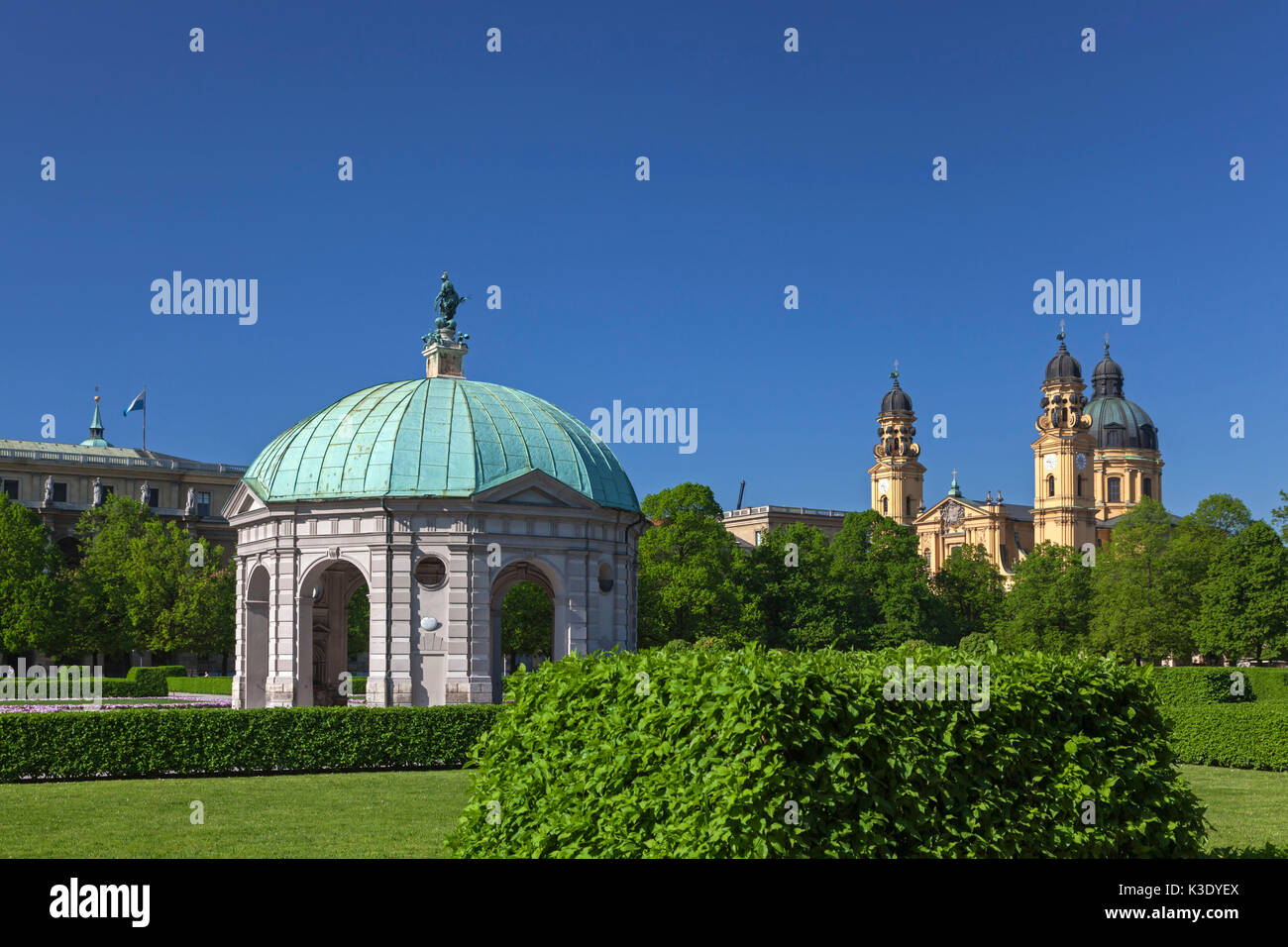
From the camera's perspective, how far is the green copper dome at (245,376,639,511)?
40469 millimetres

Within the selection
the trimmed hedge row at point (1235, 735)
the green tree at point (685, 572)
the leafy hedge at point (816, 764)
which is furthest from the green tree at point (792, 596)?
the leafy hedge at point (816, 764)

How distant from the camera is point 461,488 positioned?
4006cm

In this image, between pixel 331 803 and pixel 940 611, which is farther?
pixel 940 611

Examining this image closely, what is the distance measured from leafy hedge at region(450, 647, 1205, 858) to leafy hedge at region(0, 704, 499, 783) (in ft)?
60.1

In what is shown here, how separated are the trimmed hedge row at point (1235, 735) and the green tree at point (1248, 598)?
3706cm

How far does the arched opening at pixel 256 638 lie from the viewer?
43.2 meters

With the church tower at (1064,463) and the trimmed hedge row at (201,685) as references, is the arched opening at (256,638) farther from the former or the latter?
the church tower at (1064,463)

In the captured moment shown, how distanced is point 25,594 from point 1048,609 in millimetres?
65364

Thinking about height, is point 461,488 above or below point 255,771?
above

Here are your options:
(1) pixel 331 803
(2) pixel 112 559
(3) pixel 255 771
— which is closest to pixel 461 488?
(3) pixel 255 771

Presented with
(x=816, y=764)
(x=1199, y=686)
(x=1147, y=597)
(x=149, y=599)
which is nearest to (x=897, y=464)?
(x=1147, y=597)
